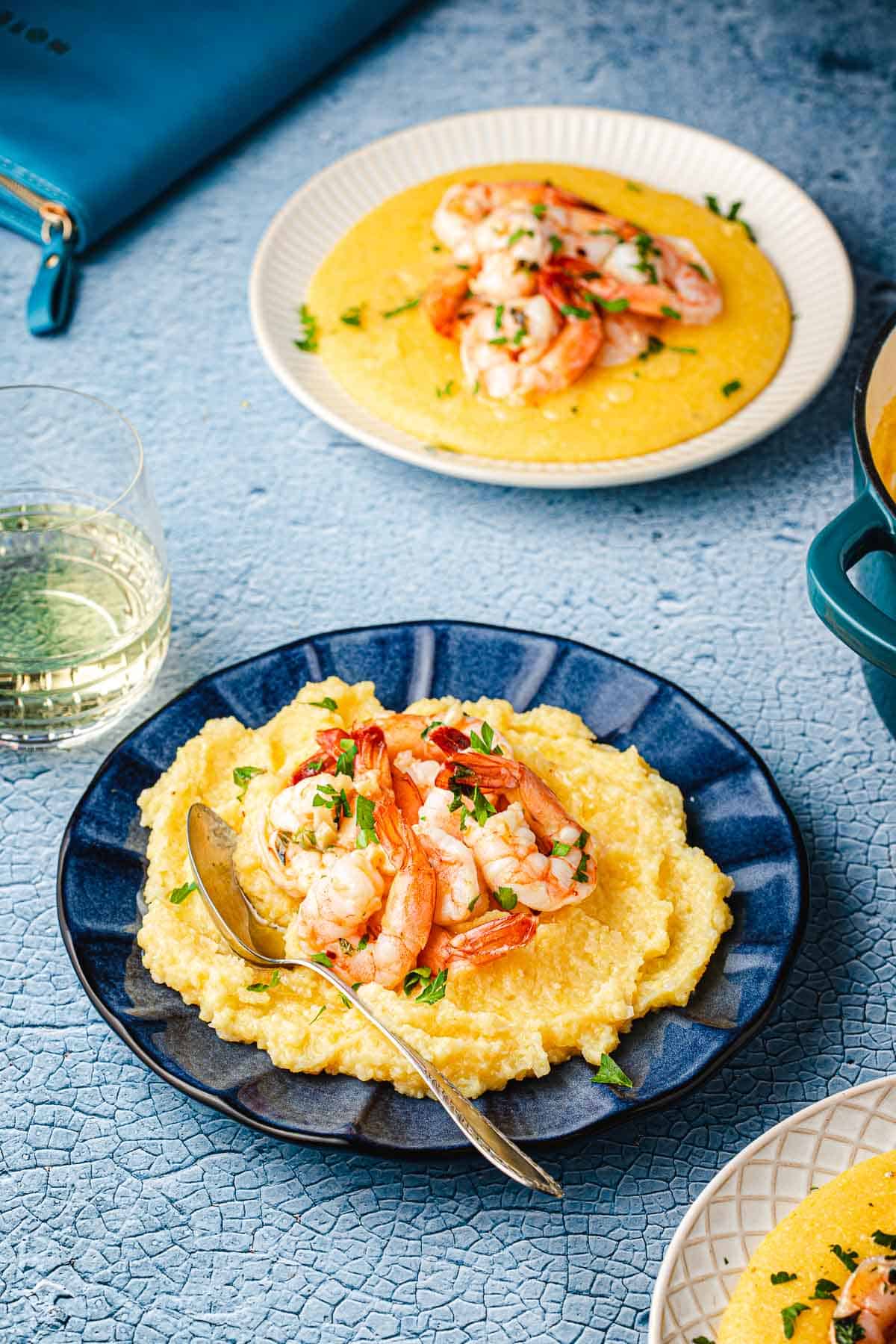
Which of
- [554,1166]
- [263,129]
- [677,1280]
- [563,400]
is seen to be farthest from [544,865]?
[263,129]

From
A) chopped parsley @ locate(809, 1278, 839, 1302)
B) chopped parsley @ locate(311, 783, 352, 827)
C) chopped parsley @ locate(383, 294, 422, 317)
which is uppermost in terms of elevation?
chopped parsley @ locate(809, 1278, 839, 1302)

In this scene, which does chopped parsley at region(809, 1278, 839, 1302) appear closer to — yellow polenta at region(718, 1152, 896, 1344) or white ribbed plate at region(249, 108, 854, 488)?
yellow polenta at region(718, 1152, 896, 1344)

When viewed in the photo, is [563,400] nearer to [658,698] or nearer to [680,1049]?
[658,698]

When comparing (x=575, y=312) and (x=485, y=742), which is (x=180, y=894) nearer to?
(x=485, y=742)

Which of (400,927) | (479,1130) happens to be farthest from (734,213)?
(479,1130)

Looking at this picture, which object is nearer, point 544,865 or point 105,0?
point 544,865


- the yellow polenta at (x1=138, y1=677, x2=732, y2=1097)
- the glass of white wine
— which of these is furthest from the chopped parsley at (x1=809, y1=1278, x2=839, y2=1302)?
the glass of white wine
